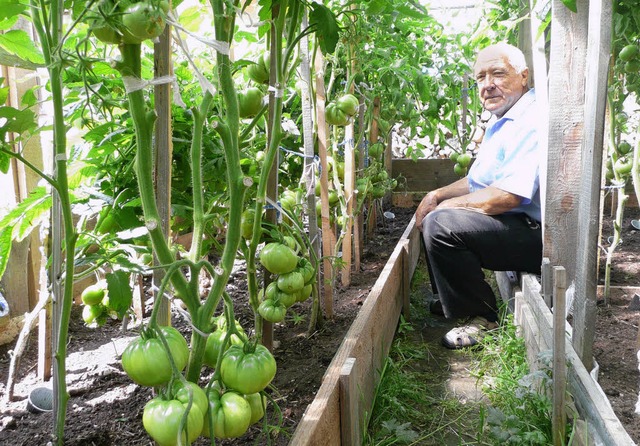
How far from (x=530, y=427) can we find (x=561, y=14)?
59.6 inches

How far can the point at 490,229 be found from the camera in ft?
9.98

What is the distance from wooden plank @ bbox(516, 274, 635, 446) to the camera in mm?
1368

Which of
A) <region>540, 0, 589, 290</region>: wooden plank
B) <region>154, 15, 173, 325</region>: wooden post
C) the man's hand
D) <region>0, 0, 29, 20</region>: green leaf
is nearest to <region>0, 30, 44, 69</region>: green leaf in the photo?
<region>0, 0, 29, 20</region>: green leaf

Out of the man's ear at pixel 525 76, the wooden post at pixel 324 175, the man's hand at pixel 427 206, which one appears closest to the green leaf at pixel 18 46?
the wooden post at pixel 324 175

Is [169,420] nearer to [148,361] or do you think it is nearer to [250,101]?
[148,361]

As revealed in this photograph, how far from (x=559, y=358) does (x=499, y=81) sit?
2.20 metres

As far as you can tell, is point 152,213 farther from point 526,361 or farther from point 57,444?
point 526,361

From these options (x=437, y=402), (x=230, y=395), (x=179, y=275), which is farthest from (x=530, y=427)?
(x=179, y=275)

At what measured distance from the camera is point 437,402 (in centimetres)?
245

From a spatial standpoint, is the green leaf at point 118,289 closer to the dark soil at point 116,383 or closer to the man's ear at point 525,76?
the dark soil at point 116,383

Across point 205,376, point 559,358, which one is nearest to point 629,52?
point 559,358

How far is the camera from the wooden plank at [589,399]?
4.49ft

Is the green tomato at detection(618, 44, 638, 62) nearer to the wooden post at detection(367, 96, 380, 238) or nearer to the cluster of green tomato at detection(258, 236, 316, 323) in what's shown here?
the cluster of green tomato at detection(258, 236, 316, 323)

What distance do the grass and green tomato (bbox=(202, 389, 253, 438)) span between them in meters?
1.02
